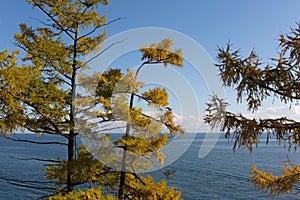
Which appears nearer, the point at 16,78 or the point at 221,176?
the point at 16,78

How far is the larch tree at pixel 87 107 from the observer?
795 centimetres

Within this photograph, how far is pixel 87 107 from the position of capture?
8.53 m

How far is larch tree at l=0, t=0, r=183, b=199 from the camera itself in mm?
7953

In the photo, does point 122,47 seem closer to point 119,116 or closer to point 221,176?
point 119,116

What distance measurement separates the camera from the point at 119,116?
8484 millimetres

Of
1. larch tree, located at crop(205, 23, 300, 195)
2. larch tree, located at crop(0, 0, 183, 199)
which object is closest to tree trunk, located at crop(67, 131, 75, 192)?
larch tree, located at crop(0, 0, 183, 199)

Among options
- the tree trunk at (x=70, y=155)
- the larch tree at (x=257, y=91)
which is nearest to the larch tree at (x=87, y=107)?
the tree trunk at (x=70, y=155)

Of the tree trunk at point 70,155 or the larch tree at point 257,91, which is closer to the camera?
the larch tree at point 257,91

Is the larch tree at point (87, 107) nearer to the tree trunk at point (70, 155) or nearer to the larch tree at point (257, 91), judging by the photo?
the tree trunk at point (70, 155)

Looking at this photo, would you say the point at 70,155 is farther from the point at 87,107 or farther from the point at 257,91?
the point at 257,91

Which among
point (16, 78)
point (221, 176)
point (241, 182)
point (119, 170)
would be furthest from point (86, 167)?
point (221, 176)

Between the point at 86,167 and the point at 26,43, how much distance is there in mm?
4329

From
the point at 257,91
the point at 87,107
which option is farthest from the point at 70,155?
the point at 257,91

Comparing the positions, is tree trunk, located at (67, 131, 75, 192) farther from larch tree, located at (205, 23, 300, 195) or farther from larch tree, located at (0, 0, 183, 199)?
larch tree, located at (205, 23, 300, 195)
